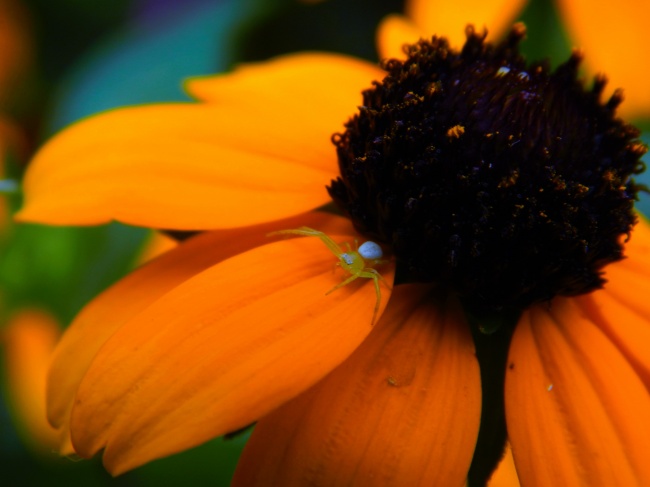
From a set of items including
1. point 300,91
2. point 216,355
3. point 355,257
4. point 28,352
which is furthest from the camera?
point 28,352

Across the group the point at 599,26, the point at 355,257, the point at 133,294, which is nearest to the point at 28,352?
the point at 133,294

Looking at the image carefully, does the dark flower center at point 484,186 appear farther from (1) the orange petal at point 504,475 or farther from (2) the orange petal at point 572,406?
(1) the orange petal at point 504,475

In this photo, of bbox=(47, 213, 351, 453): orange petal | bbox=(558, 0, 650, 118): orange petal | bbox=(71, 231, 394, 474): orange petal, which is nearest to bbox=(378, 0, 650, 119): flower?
bbox=(558, 0, 650, 118): orange petal

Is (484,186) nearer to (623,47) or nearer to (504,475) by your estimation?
(504,475)

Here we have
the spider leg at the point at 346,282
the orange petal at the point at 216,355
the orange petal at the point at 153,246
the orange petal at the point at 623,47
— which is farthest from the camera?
the orange petal at the point at 623,47

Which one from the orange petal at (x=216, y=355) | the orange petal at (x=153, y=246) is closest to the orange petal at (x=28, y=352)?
the orange petal at (x=153, y=246)

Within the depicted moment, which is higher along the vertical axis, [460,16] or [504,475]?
[460,16]

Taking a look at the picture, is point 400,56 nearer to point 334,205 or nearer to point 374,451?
point 334,205
